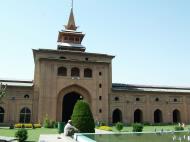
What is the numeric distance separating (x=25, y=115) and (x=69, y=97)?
8.29 metres

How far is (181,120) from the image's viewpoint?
44.7 meters

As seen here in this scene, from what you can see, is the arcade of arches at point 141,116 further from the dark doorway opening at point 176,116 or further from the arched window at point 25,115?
the arched window at point 25,115

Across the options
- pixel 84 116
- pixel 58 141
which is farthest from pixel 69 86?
pixel 58 141

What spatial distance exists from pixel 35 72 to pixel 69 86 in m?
5.68

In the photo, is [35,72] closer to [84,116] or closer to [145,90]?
[145,90]

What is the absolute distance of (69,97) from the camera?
1649 inches

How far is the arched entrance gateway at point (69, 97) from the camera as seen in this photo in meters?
36.8

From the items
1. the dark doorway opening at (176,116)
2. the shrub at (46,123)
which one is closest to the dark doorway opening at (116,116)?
A: the dark doorway opening at (176,116)

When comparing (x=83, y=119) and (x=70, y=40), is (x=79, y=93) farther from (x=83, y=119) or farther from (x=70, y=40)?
(x=83, y=119)

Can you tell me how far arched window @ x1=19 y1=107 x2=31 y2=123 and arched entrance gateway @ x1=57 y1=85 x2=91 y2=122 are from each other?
4024 mm

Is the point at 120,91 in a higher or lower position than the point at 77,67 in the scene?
lower

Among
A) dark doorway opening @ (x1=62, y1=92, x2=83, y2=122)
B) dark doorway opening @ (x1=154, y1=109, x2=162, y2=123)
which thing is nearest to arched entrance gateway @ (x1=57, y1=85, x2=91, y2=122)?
dark doorway opening @ (x1=62, y1=92, x2=83, y2=122)

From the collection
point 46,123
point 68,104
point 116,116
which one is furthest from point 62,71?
point 116,116

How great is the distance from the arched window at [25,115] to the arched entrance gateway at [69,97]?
4.02 m
